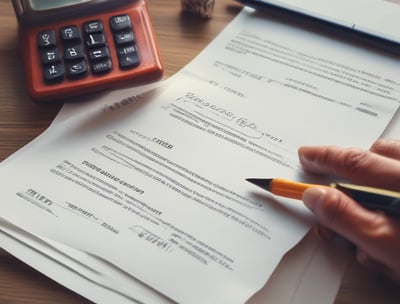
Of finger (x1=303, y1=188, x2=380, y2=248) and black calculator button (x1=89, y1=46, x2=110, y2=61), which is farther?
black calculator button (x1=89, y1=46, x2=110, y2=61)

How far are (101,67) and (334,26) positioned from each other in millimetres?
255

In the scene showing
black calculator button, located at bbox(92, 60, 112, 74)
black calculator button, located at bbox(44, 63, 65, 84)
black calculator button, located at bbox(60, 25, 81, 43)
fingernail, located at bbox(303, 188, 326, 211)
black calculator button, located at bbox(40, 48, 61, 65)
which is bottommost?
fingernail, located at bbox(303, 188, 326, 211)

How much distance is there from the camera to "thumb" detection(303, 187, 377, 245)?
0.37 m

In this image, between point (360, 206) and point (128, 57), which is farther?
point (128, 57)

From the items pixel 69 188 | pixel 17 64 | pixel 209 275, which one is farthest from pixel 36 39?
pixel 209 275

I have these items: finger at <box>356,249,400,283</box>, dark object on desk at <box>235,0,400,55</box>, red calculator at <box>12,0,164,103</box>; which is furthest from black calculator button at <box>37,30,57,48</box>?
finger at <box>356,249,400,283</box>

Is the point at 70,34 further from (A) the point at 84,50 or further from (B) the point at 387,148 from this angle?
(B) the point at 387,148

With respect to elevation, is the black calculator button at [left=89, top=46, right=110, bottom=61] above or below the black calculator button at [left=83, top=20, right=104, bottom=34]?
below

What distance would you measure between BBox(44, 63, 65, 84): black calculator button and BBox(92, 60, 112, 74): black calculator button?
29 millimetres

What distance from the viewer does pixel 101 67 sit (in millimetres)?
479

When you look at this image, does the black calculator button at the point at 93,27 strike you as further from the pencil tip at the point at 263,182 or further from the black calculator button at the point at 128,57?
the pencil tip at the point at 263,182

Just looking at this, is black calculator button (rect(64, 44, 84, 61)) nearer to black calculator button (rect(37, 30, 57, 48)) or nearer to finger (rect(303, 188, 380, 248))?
black calculator button (rect(37, 30, 57, 48))

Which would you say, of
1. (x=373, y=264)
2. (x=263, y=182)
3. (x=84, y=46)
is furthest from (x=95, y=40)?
(x=373, y=264)

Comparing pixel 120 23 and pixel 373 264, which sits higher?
pixel 120 23
